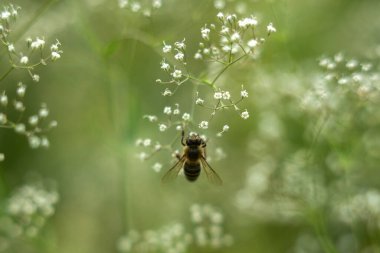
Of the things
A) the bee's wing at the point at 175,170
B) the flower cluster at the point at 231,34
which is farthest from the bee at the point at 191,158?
the flower cluster at the point at 231,34

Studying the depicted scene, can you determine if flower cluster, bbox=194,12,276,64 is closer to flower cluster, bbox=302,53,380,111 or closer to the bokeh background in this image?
the bokeh background

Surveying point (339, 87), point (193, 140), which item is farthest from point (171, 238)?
point (339, 87)

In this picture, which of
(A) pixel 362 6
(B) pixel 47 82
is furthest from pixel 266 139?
(B) pixel 47 82

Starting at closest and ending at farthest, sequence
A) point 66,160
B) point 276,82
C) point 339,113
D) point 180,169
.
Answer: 1. point 180,169
2. point 339,113
3. point 276,82
4. point 66,160

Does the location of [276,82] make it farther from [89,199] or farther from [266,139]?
[89,199]

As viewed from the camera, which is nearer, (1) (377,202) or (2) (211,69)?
(2) (211,69)

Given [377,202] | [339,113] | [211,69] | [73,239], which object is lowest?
[377,202]

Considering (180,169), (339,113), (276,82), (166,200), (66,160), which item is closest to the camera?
(180,169)
